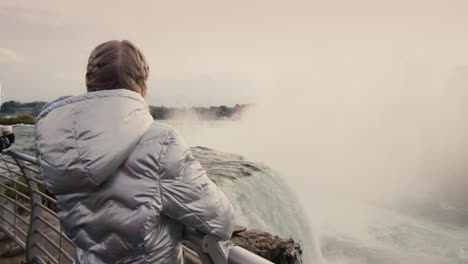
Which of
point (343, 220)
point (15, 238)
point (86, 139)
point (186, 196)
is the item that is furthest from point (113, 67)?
point (343, 220)

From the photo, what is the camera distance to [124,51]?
89 centimetres

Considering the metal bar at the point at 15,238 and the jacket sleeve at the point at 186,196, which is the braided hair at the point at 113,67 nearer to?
the jacket sleeve at the point at 186,196

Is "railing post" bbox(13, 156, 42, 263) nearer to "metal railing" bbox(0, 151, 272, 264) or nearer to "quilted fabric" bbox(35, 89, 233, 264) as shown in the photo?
"metal railing" bbox(0, 151, 272, 264)

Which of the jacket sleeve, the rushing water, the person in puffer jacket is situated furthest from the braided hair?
the rushing water

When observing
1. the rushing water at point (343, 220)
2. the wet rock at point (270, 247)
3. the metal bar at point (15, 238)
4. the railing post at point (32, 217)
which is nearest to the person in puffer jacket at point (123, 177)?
the railing post at point (32, 217)

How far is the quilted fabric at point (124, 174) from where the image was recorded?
2.45ft

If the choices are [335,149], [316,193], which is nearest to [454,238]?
[316,193]

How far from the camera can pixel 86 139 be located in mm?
744

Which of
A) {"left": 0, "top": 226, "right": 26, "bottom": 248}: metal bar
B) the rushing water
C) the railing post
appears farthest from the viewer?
the rushing water

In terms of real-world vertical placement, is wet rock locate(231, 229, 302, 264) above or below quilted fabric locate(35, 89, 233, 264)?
below

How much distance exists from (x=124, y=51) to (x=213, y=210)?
1.84 feet

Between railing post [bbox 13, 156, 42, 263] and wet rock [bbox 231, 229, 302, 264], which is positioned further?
wet rock [bbox 231, 229, 302, 264]

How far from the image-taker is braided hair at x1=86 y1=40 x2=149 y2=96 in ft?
2.86

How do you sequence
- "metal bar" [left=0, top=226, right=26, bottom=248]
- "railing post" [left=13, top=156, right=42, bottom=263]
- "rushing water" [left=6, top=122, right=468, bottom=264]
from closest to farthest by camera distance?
"railing post" [left=13, top=156, right=42, bottom=263]
"metal bar" [left=0, top=226, right=26, bottom=248]
"rushing water" [left=6, top=122, right=468, bottom=264]
